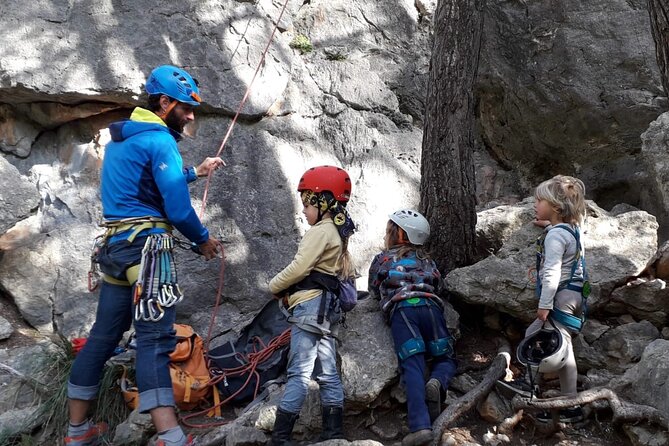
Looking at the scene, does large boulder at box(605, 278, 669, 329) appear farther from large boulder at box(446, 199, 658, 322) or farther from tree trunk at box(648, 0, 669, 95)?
tree trunk at box(648, 0, 669, 95)

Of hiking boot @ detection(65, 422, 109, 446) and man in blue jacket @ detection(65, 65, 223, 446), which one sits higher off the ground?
man in blue jacket @ detection(65, 65, 223, 446)

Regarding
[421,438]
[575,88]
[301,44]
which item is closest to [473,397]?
[421,438]

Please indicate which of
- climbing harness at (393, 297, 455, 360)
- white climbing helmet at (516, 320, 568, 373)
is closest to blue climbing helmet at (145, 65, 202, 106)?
climbing harness at (393, 297, 455, 360)

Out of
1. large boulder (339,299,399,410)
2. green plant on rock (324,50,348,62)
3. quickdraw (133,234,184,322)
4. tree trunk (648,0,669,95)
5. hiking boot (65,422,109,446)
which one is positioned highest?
green plant on rock (324,50,348,62)

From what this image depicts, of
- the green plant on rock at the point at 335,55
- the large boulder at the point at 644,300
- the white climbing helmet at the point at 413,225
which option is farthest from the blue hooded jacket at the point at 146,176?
the green plant on rock at the point at 335,55

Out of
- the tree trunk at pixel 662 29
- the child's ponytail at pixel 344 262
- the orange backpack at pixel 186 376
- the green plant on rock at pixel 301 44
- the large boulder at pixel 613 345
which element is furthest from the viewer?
the green plant on rock at pixel 301 44

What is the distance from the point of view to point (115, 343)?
13.1 feet

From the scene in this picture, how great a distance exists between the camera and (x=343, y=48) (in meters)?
6.93

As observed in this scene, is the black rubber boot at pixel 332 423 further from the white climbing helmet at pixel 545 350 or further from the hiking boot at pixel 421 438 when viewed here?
the white climbing helmet at pixel 545 350

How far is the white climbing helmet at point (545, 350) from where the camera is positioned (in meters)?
3.71

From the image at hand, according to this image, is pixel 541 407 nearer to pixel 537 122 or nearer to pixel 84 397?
pixel 84 397

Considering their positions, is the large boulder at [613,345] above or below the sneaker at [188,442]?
above

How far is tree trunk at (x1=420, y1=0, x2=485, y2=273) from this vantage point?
4832mm

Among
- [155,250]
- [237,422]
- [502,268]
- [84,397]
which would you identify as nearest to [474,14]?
[502,268]
